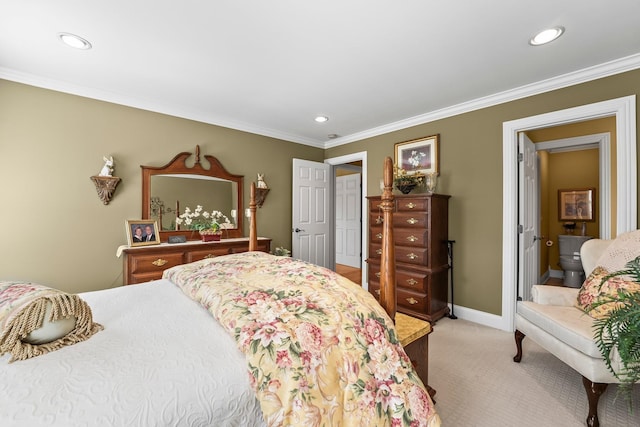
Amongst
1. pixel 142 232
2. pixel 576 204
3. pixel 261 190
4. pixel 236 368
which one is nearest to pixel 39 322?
pixel 236 368

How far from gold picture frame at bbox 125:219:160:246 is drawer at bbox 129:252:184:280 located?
246 millimetres

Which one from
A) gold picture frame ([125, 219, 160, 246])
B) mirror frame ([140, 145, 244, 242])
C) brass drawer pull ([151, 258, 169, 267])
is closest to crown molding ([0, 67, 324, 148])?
mirror frame ([140, 145, 244, 242])

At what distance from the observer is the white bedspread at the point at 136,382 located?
647 mm

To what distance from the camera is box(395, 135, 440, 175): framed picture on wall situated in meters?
3.40

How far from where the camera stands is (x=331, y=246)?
4855mm

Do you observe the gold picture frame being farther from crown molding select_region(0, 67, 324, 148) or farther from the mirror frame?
crown molding select_region(0, 67, 324, 148)

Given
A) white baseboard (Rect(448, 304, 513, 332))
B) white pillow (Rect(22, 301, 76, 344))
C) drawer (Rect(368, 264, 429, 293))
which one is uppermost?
white pillow (Rect(22, 301, 76, 344))

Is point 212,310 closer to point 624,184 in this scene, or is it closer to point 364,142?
point 624,184

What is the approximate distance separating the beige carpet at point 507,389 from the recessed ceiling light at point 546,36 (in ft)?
8.35

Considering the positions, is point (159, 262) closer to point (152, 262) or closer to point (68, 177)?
point (152, 262)

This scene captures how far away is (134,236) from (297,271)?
2.43 meters

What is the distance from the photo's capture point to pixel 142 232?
2.97 metres

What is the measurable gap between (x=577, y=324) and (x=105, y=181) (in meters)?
4.26

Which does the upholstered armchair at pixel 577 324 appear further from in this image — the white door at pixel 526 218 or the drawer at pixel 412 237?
the drawer at pixel 412 237
